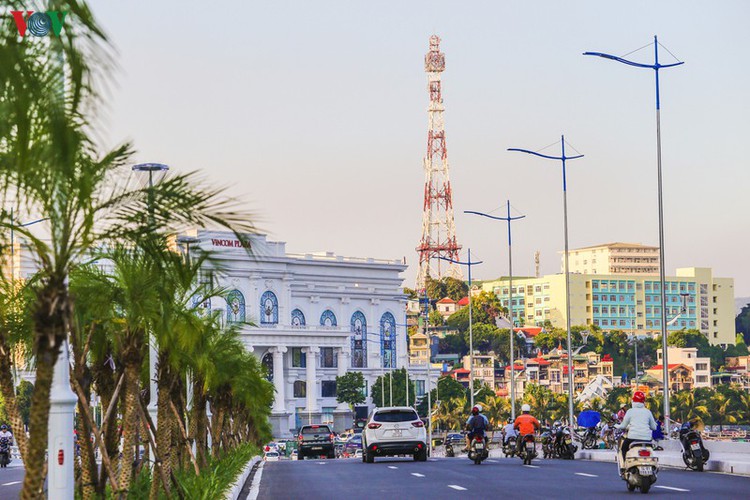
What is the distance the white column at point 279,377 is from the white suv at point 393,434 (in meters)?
113

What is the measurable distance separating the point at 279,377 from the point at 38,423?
14807 cm

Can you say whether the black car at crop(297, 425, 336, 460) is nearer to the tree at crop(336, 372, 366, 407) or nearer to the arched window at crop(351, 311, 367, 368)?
the tree at crop(336, 372, 366, 407)

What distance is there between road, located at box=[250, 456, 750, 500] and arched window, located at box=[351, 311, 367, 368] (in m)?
143

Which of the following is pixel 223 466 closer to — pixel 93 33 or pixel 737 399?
pixel 93 33

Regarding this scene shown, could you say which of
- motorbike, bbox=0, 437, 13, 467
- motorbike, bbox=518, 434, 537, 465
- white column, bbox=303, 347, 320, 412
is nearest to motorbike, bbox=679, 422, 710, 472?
motorbike, bbox=518, 434, 537, 465

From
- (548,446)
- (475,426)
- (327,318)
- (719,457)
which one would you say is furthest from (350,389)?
(719,457)

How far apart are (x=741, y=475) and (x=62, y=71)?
21.6 meters

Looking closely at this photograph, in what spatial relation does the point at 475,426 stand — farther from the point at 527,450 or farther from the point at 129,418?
the point at 129,418

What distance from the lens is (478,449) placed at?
39.6 m

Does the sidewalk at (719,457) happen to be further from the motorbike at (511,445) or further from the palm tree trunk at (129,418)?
the palm tree trunk at (129,418)

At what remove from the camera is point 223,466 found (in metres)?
31.7

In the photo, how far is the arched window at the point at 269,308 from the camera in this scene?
173125mm

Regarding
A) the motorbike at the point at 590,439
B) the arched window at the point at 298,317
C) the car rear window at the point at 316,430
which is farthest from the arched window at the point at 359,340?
the motorbike at the point at 590,439

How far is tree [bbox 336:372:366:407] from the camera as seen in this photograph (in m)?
162
